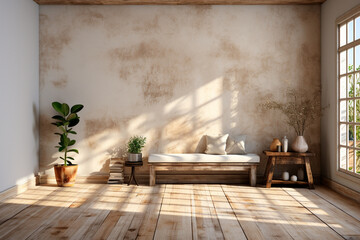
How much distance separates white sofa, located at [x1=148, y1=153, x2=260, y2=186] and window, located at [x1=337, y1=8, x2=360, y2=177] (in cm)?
134

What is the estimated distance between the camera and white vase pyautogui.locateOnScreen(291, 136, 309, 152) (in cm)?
556

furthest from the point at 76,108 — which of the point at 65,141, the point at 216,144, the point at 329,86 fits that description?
the point at 329,86

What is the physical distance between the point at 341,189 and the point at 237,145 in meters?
1.72

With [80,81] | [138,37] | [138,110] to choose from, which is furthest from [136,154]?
[138,37]

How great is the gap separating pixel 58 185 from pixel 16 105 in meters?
1.50

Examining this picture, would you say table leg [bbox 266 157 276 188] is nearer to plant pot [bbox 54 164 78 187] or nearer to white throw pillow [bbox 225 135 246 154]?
white throw pillow [bbox 225 135 246 154]

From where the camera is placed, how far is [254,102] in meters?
6.05

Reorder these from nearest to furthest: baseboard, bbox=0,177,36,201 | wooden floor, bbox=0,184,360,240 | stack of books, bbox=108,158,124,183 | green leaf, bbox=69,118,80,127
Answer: wooden floor, bbox=0,184,360,240
baseboard, bbox=0,177,36,201
green leaf, bbox=69,118,80,127
stack of books, bbox=108,158,124,183

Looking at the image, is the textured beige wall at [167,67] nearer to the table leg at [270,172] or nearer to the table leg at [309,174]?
the table leg at [270,172]

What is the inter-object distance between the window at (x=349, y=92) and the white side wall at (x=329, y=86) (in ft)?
0.43

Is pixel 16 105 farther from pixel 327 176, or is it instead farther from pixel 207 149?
pixel 327 176

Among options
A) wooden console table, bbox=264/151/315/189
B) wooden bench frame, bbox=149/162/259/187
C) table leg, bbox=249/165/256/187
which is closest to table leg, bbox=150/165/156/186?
wooden bench frame, bbox=149/162/259/187

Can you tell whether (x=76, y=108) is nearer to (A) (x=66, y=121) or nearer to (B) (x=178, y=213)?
(A) (x=66, y=121)

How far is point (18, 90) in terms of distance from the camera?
526cm
